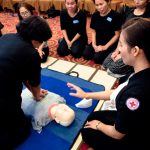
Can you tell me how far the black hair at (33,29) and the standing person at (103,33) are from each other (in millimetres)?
1248

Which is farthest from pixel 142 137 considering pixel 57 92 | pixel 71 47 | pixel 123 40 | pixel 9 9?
pixel 9 9

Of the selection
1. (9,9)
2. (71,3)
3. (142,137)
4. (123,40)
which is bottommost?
(9,9)

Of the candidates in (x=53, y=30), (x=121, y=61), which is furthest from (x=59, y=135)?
(x=53, y=30)

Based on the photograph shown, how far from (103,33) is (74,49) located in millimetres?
410

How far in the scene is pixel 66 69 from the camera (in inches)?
95.9

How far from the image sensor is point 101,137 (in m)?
1.26

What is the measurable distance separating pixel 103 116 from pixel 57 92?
65 cm

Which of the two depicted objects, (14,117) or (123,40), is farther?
(14,117)

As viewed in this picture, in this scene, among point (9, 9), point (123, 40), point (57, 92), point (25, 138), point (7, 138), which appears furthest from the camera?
point (9, 9)

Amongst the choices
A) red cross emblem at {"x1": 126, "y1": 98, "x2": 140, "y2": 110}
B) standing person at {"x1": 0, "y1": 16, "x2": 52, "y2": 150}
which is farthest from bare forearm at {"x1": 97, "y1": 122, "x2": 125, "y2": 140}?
standing person at {"x1": 0, "y1": 16, "x2": 52, "y2": 150}

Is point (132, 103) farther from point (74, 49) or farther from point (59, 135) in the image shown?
point (74, 49)

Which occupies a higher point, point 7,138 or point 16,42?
point 16,42

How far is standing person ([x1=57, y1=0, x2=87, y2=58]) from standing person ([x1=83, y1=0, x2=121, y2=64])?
147mm

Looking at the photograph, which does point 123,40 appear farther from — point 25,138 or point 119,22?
point 119,22
